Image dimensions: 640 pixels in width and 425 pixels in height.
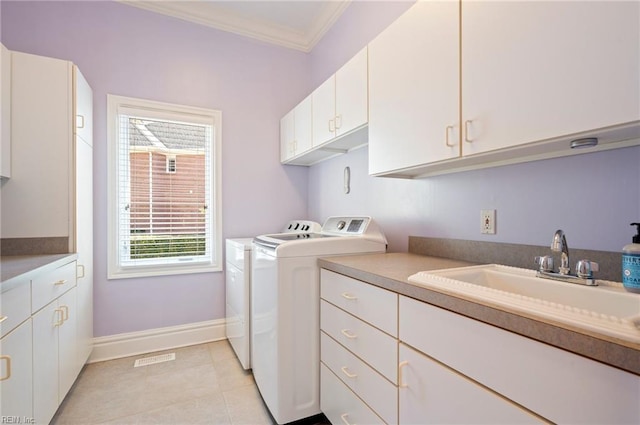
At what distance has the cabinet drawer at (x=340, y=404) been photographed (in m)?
1.27

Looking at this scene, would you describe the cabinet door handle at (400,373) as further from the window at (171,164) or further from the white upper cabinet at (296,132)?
the window at (171,164)

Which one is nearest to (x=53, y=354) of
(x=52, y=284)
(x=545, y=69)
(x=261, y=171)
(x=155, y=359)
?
(x=52, y=284)

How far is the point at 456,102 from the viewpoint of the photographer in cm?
116

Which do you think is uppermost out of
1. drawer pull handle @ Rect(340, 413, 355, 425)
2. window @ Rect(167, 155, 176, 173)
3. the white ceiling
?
the white ceiling

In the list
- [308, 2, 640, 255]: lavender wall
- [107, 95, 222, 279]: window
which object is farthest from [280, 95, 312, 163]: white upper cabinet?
[107, 95, 222, 279]: window

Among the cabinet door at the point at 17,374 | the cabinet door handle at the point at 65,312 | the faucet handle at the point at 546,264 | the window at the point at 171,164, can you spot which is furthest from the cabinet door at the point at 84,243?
the faucet handle at the point at 546,264

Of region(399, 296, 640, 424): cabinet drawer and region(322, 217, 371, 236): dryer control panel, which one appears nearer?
region(399, 296, 640, 424): cabinet drawer

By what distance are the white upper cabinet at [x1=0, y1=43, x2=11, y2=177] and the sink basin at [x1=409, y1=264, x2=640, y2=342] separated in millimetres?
2318

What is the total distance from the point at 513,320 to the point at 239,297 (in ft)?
6.30

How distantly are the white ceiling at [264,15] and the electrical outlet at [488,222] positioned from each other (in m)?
2.08

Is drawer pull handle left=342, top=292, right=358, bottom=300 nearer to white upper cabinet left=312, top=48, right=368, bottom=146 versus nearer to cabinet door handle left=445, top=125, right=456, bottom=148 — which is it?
cabinet door handle left=445, top=125, right=456, bottom=148

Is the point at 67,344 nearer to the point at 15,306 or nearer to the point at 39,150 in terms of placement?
the point at 15,306

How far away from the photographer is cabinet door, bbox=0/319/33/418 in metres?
1.11

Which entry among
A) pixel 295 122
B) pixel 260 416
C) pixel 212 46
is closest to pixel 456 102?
pixel 295 122
